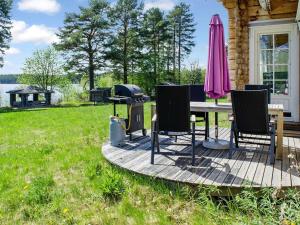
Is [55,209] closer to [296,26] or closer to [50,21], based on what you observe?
[296,26]

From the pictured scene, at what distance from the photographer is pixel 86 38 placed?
24.9 meters

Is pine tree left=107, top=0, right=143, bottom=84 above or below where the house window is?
above

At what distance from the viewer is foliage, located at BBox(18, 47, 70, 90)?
103 ft

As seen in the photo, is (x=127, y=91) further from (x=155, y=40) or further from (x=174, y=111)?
(x=155, y=40)

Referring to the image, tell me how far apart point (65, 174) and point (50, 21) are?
4349 cm

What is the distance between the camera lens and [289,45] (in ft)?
22.7

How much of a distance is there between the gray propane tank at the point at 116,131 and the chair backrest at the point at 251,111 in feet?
6.36

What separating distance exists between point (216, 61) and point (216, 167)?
5.28 ft

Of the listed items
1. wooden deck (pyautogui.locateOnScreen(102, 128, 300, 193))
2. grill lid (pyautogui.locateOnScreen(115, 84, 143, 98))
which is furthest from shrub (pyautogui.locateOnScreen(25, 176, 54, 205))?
grill lid (pyautogui.locateOnScreen(115, 84, 143, 98))

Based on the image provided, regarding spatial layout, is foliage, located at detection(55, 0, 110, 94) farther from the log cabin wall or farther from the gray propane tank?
the gray propane tank

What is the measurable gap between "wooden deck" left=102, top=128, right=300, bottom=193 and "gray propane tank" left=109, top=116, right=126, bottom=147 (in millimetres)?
174

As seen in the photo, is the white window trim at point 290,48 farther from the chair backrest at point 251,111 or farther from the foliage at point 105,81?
the foliage at point 105,81

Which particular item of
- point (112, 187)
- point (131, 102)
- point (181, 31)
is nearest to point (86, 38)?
point (181, 31)

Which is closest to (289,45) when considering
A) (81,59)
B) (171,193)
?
(171,193)
